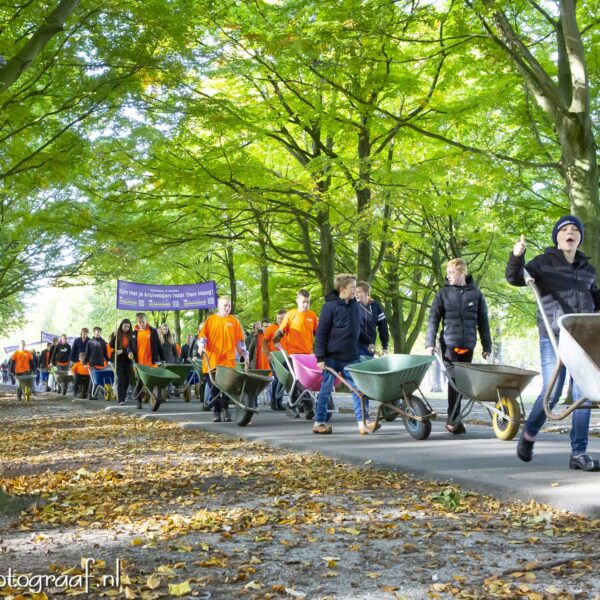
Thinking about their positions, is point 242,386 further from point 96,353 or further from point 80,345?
point 80,345

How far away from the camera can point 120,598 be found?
3672 millimetres

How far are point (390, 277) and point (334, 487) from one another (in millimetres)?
21758

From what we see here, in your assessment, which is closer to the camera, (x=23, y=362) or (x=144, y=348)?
(x=144, y=348)

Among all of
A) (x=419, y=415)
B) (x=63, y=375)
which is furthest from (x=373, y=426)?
(x=63, y=375)

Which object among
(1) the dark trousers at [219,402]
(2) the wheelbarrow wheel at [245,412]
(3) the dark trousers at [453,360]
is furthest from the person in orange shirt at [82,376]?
(3) the dark trousers at [453,360]

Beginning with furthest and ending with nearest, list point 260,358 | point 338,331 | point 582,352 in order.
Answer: point 260,358
point 338,331
point 582,352

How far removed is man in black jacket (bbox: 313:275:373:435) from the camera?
1055cm

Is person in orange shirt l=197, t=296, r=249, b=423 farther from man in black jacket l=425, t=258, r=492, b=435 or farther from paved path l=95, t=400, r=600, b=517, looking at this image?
man in black jacket l=425, t=258, r=492, b=435

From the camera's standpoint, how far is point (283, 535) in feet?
15.9

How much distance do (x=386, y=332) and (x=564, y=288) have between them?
567 centimetres

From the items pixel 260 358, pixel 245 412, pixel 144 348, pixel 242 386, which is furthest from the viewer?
pixel 260 358

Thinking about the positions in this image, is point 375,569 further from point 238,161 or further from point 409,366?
point 238,161

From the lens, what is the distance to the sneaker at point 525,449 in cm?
697

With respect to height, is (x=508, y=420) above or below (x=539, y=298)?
below
